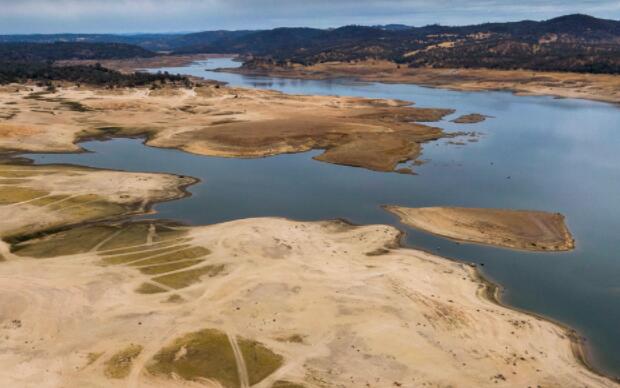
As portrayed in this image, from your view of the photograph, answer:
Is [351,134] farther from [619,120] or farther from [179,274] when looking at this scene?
[619,120]

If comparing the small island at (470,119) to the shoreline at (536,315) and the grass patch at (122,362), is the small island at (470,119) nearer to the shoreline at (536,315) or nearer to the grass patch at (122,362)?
the shoreline at (536,315)

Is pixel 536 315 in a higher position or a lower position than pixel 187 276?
lower

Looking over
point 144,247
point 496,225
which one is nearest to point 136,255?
point 144,247

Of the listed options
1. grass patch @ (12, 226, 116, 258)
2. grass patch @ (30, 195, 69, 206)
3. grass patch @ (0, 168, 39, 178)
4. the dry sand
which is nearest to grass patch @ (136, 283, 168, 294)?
grass patch @ (12, 226, 116, 258)

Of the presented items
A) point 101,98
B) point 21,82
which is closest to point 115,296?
point 101,98

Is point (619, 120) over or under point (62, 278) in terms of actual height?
over

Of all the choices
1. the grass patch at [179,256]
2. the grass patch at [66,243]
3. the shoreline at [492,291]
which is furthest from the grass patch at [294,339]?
the grass patch at [66,243]

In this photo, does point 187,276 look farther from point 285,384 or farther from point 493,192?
point 493,192
